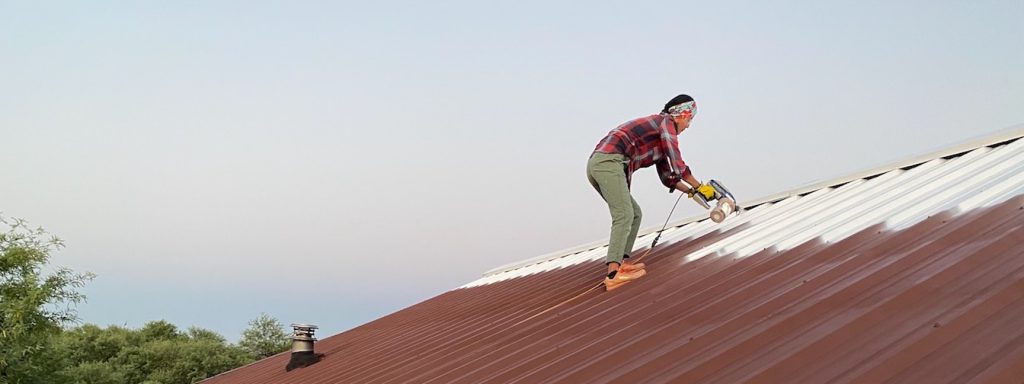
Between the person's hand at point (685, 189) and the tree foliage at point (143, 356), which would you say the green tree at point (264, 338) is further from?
the person's hand at point (685, 189)

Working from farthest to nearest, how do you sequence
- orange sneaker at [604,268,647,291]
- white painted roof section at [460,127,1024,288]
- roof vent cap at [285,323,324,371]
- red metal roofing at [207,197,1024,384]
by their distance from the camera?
roof vent cap at [285,323,324,371], orange sneaker at [604,268,647,291], white painted roof section at [460,127,1024,288], red metal roofing at [207,197,1024,384]

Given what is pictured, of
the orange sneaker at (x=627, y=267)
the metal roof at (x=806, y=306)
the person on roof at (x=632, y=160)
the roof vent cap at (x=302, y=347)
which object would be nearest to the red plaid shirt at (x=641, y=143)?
the person on roof at (x=632, y=160)

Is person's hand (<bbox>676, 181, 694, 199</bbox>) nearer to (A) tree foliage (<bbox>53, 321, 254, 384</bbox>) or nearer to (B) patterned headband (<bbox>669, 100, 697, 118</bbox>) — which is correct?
(B) patterned headband (<bbox>669, 100, 697, 118</bbox>)

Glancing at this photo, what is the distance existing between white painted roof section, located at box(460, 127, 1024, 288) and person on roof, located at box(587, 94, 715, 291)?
66 cm

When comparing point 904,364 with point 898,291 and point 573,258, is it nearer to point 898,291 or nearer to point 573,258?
point 898,291

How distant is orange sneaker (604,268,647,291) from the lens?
225 inches

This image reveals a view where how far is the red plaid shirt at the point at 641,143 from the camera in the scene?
547 cm

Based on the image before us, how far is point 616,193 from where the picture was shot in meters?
5.43

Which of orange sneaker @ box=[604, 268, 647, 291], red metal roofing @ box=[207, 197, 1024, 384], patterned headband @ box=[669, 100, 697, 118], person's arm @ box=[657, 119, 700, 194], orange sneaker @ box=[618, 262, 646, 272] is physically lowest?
red metal roofing @ box=[207, 197, 1024, 384]

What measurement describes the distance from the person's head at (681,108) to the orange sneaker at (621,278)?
1101 mm

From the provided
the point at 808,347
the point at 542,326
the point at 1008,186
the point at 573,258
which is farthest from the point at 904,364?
the point at 573,258

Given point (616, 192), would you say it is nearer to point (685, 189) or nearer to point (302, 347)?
Result: point (685, 189)

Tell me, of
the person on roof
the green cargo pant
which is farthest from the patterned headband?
the green cargo pant

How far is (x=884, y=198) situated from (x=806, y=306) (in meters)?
2.70
